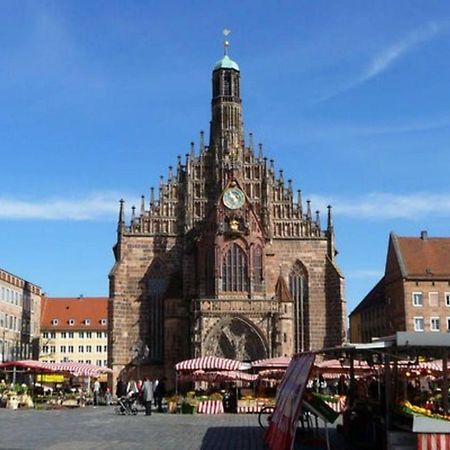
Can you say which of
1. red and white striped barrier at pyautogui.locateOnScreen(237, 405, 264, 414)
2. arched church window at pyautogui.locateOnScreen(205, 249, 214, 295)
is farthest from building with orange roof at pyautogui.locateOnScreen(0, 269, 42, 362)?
red and white striped barrier at pyautogui.locateOnScreen(237, 405, 264, 414)

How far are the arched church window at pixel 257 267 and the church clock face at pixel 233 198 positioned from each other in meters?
3.41

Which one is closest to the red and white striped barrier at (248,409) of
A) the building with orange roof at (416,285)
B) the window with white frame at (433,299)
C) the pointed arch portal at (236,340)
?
the pointed arch portal at (236,340)

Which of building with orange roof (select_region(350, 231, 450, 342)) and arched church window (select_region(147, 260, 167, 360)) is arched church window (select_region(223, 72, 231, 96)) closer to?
arched church window (select_region(147, 260, 167, 360))

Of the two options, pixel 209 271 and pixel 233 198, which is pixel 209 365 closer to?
pixel 209 271

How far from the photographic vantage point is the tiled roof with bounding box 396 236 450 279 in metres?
68.1

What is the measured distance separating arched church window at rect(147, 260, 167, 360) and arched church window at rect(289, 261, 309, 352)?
32.0ft

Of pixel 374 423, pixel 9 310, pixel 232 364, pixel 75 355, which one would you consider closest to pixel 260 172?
pixel 232 364

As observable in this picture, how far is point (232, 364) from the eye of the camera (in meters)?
40.4

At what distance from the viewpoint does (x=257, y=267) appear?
58.5 m

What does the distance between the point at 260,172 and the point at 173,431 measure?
38733mm

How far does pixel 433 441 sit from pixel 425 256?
56.1 meters

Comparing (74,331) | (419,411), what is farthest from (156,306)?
(74,331)

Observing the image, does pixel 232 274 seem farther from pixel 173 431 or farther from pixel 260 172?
pixel 173 431

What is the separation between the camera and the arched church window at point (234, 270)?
57906mm
